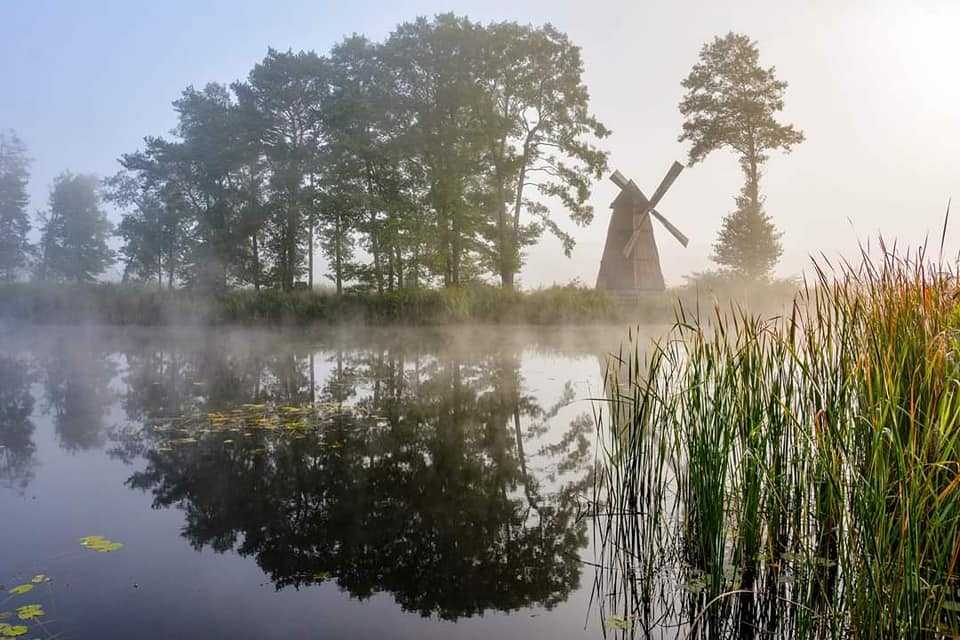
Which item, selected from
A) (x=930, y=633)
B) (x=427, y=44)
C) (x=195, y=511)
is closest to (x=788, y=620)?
(x=930, y=633)

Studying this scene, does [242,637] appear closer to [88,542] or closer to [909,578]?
[88,542]

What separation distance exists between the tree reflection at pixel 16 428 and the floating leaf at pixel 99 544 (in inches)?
87.0

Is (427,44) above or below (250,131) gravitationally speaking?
above

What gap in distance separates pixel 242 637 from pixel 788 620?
3.33 metres

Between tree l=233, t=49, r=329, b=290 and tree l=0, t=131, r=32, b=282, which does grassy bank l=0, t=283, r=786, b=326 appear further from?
tree l=0, t=131, r=32, b=282

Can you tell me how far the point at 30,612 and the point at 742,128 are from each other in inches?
1233

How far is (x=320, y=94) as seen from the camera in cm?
3194

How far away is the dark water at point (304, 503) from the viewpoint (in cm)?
440

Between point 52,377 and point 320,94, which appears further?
point 320,94

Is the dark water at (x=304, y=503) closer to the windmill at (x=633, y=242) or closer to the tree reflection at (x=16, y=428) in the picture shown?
the tree reflection at (x=16, y=428)

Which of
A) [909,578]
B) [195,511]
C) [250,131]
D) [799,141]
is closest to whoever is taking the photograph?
[909,578]

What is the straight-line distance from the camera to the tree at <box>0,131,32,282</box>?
49281mm

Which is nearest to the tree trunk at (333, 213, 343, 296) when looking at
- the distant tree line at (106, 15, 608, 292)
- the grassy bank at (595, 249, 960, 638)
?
the distant tree line at (106, 15, 608, 292)

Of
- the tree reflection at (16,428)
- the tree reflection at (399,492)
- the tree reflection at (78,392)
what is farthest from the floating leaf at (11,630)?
the tree reflection at (78,392)
